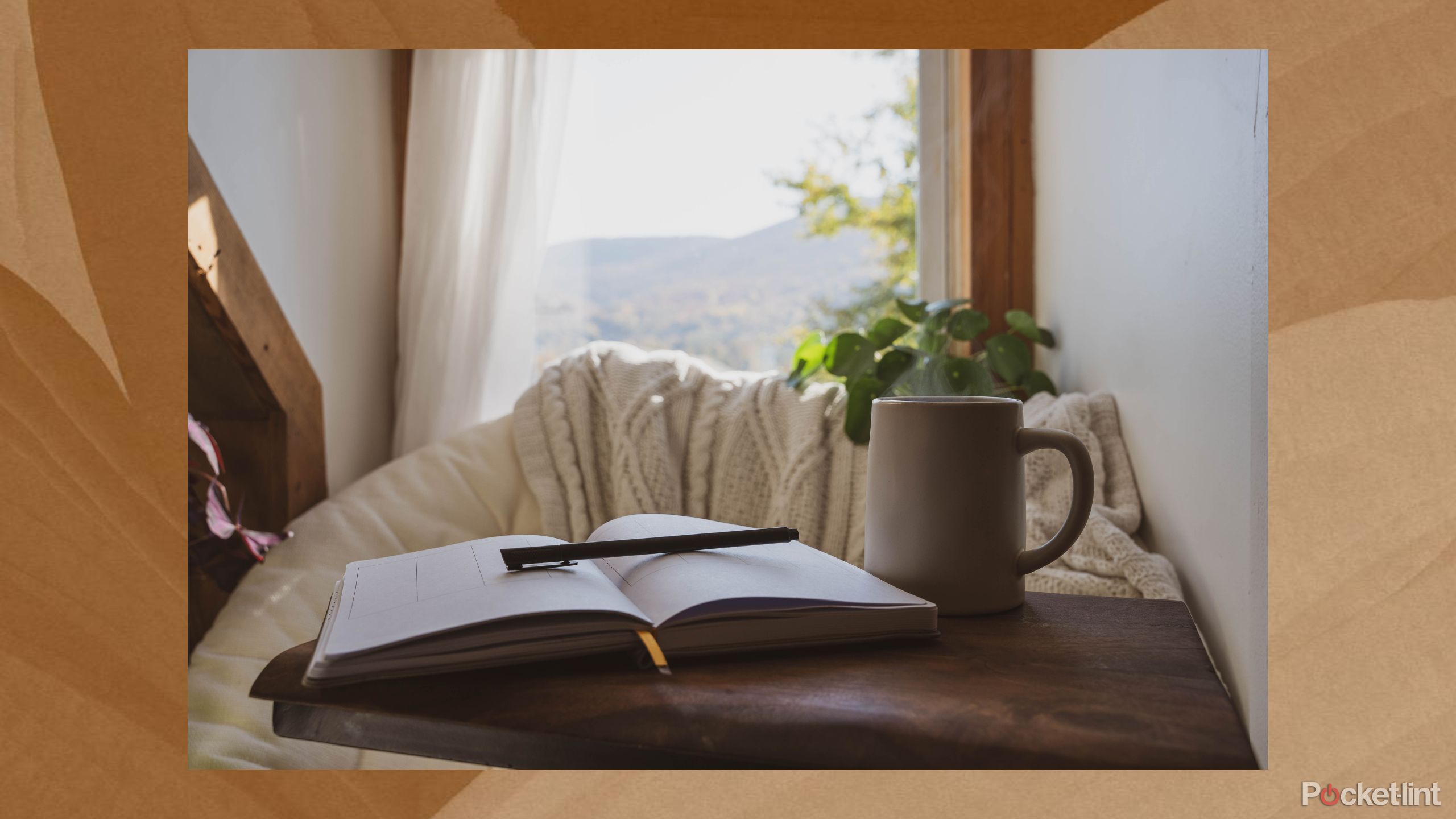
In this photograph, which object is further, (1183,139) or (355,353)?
(355,353)

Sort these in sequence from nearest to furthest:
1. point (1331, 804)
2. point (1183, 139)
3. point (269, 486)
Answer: point (1331, 804)
point (1183, 139)
point (269, 486)

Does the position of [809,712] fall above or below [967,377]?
below

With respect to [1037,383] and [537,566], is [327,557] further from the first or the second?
[1037,383]

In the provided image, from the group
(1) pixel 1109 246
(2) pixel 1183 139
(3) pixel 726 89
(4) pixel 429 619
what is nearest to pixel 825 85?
(3) pixel 726 89

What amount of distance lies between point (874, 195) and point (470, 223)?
78cm

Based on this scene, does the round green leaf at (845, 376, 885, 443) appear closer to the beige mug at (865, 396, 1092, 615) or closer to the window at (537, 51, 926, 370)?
the window at (537, 51, 926, 370)

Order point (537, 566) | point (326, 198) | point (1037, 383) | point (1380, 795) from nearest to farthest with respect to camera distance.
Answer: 1. point (1380, 795)
2. point (537, 566)
3. point (1037, 383)
4. point (326, 198)

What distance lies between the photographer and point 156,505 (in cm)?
40

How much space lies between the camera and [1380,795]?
0.34 meters

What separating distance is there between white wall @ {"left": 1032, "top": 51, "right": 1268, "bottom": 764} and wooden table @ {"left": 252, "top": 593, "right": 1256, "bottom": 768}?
5cm

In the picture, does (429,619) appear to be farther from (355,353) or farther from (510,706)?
(355,353)

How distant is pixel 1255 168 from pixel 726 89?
54.1 inches

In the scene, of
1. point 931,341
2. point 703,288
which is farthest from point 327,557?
point 931,341

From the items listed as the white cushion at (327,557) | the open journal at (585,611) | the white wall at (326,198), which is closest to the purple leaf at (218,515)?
the white cushion at (327,557)
